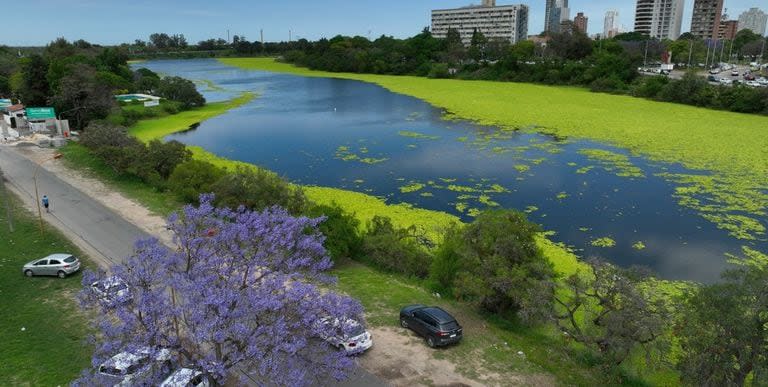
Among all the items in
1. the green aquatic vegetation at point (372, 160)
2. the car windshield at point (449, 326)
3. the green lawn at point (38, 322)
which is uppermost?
the green aquatic vegetation at point (372, 160)

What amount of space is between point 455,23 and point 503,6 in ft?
64.0

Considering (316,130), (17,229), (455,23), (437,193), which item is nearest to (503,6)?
(455,23)

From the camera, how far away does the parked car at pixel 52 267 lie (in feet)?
63.4

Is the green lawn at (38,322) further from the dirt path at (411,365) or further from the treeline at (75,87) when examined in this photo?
the treeline at (75,87)

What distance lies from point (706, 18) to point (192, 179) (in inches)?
6923

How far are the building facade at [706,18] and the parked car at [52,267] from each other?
582 feet

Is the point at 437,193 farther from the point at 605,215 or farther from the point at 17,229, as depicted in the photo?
the point at 17,229

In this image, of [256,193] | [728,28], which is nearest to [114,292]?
[256,193]

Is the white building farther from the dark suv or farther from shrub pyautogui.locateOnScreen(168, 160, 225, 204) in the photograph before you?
the dark suv

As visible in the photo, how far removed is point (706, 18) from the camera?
6201 inches

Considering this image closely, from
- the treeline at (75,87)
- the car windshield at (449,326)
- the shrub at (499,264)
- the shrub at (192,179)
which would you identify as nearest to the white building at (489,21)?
the treeline at (75,87)

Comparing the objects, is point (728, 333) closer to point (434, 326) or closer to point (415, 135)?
point (434, 326)

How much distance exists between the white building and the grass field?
96.3 metres

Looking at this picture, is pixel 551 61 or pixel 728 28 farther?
pixel 728 28
